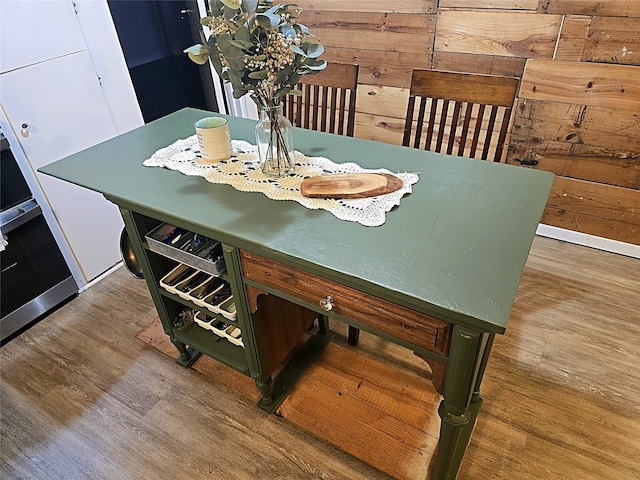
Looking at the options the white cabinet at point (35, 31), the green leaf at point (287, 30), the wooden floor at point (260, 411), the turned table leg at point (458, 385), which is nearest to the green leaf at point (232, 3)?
the green leaf at point (287, 30)

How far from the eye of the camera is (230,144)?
1498 millimetres

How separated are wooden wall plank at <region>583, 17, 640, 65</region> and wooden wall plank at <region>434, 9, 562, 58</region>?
15cm

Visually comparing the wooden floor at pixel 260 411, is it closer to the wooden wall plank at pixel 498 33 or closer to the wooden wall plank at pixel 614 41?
the wooden wall plank at pixel 614 41

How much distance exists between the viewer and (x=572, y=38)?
6.48 ft

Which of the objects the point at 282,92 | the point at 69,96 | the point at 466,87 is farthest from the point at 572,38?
the point at 69,96

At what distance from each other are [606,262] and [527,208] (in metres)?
1.50

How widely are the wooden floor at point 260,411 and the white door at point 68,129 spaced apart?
1.29 feet

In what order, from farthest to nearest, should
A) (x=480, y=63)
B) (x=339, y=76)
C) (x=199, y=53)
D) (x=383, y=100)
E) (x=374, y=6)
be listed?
(x=383, y=100), (x=374, y=6), (x=480, y=63), (x=339, y=76), (x=199, y=53)

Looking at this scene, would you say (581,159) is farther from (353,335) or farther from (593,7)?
(353,335)

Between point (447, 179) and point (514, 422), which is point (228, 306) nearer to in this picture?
point (447, 179)

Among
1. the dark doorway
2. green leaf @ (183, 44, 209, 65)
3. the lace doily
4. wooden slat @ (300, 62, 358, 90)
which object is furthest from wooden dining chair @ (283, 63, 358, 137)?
the dark doorway

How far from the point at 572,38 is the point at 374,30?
38.9 inches

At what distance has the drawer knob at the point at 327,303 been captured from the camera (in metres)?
1.08

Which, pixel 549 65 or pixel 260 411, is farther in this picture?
pixel 549 65
